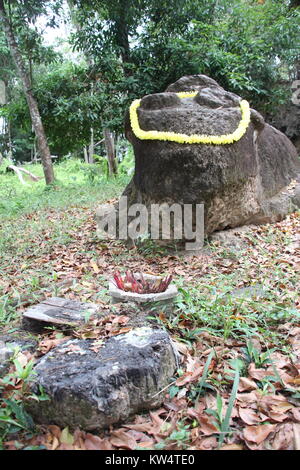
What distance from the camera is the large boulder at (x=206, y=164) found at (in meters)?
4.59

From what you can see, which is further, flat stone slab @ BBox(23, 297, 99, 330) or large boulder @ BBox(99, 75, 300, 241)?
large boulder @ BBox(99, 75, 300, 241)

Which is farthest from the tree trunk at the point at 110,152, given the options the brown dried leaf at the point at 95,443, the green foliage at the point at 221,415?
the brown dried leaf at the point at 95,443

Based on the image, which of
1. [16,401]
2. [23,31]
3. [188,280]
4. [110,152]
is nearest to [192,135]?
[188,280]

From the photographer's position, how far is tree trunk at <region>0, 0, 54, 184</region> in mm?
7950

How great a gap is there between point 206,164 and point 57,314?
2.87 m

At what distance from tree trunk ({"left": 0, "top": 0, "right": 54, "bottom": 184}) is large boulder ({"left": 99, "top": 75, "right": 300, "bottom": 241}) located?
155 inches

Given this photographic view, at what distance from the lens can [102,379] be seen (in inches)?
70.7

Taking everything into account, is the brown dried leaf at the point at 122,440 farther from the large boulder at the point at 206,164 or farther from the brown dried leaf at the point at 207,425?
the large boulder at the point at 206,164

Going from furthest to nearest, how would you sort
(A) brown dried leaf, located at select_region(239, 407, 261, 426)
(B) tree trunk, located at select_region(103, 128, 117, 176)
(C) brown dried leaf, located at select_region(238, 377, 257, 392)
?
Answer: (B) tree trunk, located at select_region(103, 128, 117, 176) < (C) brown dried leaf, located at select_region(238, 377, 257, 392) < (A) brown dried leaf, located at select_region(239, 407, 261, 426)

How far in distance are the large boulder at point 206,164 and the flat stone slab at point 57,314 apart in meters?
2.44

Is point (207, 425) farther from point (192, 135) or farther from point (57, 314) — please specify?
point (192, 135)

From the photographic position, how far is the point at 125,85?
878 cm

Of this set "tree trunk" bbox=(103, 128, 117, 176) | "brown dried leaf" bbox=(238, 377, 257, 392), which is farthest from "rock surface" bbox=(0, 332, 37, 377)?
"tree trunk" bbox=(103, 128, 117, 176)

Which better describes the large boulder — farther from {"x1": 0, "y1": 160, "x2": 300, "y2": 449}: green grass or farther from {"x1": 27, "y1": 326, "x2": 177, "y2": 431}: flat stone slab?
{"x1": 27, "y1": 326, "x2": 177, "y2": 431}: flat stone slab
